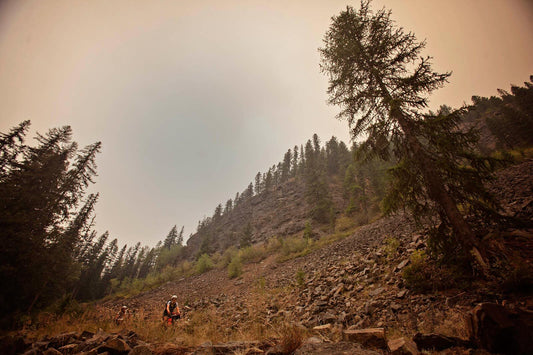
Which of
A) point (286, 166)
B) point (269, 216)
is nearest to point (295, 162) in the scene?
point (286, 166)

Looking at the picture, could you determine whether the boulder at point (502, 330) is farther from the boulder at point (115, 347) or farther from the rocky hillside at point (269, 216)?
the rocky hillside at point (269, 216)

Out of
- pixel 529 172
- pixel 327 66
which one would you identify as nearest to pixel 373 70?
pixel 327 66

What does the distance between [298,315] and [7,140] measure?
26.7 m

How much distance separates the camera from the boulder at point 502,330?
2.40 meters

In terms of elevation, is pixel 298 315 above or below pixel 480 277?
below

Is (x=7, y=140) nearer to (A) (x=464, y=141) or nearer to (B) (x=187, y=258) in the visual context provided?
(A) (x=464, y=141)

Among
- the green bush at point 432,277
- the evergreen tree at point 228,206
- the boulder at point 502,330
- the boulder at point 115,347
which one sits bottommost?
the boulder at point 115,347

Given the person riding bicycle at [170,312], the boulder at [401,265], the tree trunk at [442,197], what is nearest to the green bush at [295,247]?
the boulder at [401,265]

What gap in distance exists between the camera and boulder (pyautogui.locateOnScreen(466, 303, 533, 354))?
2.40 meters

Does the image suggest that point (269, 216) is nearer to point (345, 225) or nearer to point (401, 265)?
point (345, 225)

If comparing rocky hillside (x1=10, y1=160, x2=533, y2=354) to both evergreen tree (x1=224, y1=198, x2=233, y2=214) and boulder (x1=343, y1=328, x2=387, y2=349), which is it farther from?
evergreen tree (x1=224, y1=198, x2=233, y2=214)

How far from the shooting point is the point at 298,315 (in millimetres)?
7598

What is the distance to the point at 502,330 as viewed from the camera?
2.48 metres

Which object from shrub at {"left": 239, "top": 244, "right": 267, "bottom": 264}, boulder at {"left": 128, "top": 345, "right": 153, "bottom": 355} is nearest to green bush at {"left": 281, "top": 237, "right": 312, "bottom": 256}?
shrub at {"left": 239, "top": 244, "right": 267, "bottom": 264}
